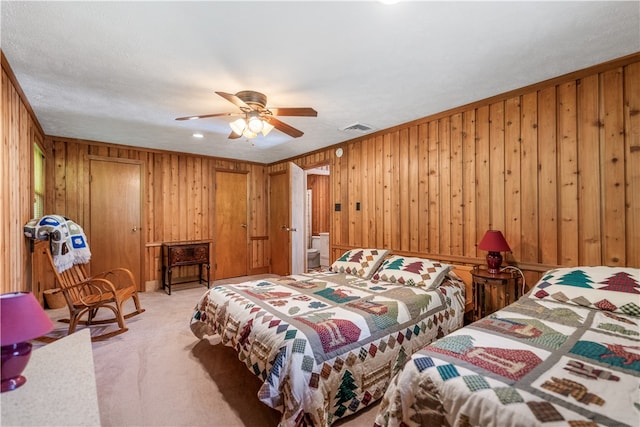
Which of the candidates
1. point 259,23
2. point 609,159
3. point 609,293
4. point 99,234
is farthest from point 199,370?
point 609,159

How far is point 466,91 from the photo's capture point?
2.67m

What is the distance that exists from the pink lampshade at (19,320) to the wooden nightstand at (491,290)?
288cm

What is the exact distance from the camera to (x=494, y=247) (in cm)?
254

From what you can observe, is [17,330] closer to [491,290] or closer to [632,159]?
[491,290]

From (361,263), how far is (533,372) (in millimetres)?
2179

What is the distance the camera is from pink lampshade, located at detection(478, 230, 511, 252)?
253 cm

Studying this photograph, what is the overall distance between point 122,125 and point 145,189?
1.44 meters

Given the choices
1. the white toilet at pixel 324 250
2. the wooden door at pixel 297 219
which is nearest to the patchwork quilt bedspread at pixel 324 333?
the wooden door at pixel 297 219

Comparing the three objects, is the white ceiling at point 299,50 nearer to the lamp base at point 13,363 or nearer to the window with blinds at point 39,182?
the window with blinds at point 39,182

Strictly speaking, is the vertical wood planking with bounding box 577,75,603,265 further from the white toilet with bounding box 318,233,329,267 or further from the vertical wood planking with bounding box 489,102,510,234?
the white toilet with bounding box 318,233,329,267

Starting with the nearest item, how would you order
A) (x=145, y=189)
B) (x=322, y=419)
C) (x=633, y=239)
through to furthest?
(x=322, y=419), (x=633, y=239), (x=145, y=189)

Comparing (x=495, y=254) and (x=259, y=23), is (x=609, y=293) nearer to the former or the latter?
(x=495, y=254)

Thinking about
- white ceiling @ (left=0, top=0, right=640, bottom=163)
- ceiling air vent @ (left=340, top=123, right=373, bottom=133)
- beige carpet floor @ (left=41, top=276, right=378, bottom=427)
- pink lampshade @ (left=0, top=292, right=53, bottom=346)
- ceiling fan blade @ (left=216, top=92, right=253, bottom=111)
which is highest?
white ceiling @ (left=0, top=0, right=640, bottom=163)

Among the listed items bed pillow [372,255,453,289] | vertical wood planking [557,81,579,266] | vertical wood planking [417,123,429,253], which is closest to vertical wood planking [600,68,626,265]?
vertical wood planking [557,81,579,266]
